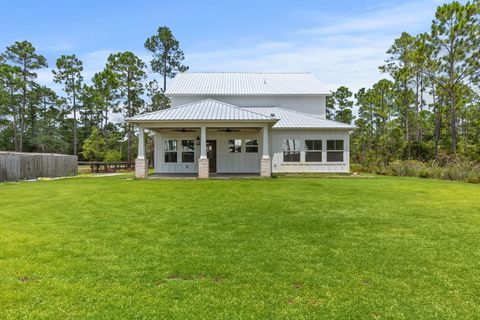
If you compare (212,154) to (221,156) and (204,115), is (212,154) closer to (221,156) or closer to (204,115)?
(221,156)

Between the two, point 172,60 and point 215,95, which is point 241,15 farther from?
point 172,60

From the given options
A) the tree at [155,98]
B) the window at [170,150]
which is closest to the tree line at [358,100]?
the tree at [155,98]

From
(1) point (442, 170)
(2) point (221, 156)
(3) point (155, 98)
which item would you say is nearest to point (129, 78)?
(3) point (155, 98)

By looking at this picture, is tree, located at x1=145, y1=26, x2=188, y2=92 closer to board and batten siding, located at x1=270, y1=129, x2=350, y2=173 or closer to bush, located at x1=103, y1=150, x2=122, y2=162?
bush, located at x1=103, y1=150, x2=122, y2=162

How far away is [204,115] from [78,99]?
117ft

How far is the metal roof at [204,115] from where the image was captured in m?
17.8

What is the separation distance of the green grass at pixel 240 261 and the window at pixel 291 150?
1233 centimetres

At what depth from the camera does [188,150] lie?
22.3 m

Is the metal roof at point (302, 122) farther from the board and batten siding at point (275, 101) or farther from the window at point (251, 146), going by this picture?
the board and batten siding at point (275, 101)

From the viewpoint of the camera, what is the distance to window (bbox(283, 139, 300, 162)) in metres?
21.9

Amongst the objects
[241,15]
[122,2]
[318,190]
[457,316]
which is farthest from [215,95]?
[457,316]

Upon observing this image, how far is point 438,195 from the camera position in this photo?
11547 mm

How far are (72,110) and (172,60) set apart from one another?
1857 cm

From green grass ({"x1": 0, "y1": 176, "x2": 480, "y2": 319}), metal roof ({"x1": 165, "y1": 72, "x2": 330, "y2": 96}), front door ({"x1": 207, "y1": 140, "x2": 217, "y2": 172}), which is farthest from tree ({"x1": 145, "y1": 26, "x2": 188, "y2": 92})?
green grass ({"x1": 0, "y1": 176, "x2": 480, "y2": 319})
